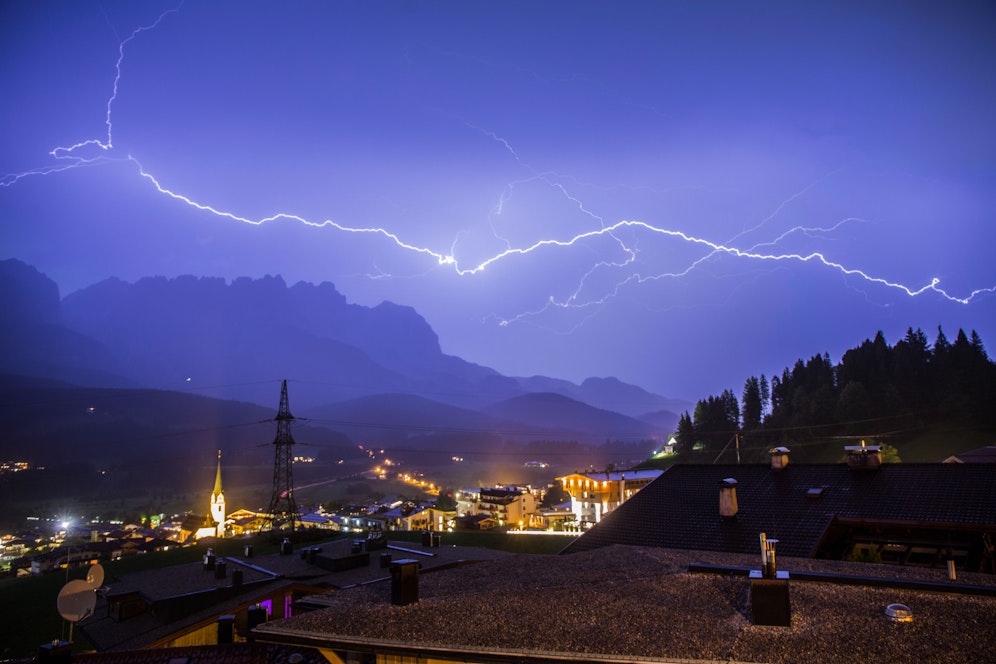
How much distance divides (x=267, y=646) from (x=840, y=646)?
34.3 feet

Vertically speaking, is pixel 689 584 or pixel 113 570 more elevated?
pixel 689 584

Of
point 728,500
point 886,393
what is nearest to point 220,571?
point 728,500

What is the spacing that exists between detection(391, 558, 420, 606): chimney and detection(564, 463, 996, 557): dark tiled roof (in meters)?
11.6

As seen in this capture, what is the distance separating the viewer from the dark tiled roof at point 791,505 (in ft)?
57.1

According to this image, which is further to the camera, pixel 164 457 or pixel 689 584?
pixel 164 457

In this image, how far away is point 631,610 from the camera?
8680 millimetres

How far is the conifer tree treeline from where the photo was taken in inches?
2630

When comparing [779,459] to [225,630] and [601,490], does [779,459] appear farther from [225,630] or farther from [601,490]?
[601,490]

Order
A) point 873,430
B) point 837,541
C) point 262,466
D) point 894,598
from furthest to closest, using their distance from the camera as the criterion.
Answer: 1. point 262,466
2. point 873,430
3. point 837,541
4. point 894,598

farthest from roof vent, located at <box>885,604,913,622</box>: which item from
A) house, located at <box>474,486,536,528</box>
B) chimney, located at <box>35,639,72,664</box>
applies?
house, located at <box>474,486,536,528</box>

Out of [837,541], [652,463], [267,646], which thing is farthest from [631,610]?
[652,463]

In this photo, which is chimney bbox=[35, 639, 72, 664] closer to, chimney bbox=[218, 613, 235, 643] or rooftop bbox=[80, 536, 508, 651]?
chimney bbox=[218, 613, 235, 643]

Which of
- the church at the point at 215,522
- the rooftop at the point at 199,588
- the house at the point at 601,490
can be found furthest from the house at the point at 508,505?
the rooftop at the point at 199,588

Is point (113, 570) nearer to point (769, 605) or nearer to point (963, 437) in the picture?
point (769, 605)
